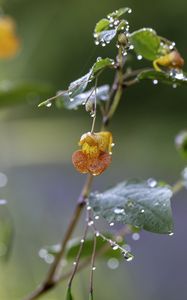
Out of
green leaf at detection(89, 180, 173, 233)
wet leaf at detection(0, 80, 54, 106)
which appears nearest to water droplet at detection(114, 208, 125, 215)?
green leaf at detection(89, 180, 173, 233)

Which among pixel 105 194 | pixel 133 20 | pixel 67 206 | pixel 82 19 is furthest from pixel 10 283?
pixel 82 19

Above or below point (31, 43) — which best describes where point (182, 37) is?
below

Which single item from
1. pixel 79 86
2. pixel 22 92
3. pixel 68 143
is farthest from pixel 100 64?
pixel 68 143

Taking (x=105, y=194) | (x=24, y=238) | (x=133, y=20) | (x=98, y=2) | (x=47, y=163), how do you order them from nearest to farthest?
(x=105, y=194) → (x=24, y=238) → (x=47, y=163) → (x=133, y=20) → (x=98, y=2)

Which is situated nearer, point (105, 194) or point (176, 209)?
point (105, 194)

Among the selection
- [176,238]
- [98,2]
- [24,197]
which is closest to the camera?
[176,238]

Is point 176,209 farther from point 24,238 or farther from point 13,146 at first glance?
point 13,146

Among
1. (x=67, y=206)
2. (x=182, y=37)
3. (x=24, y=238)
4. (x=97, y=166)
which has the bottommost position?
(x=97, y=166)

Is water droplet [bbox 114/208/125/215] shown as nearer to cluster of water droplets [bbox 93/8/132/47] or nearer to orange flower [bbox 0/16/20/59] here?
cluster of water droplets [bbox 93/8/132/47]
